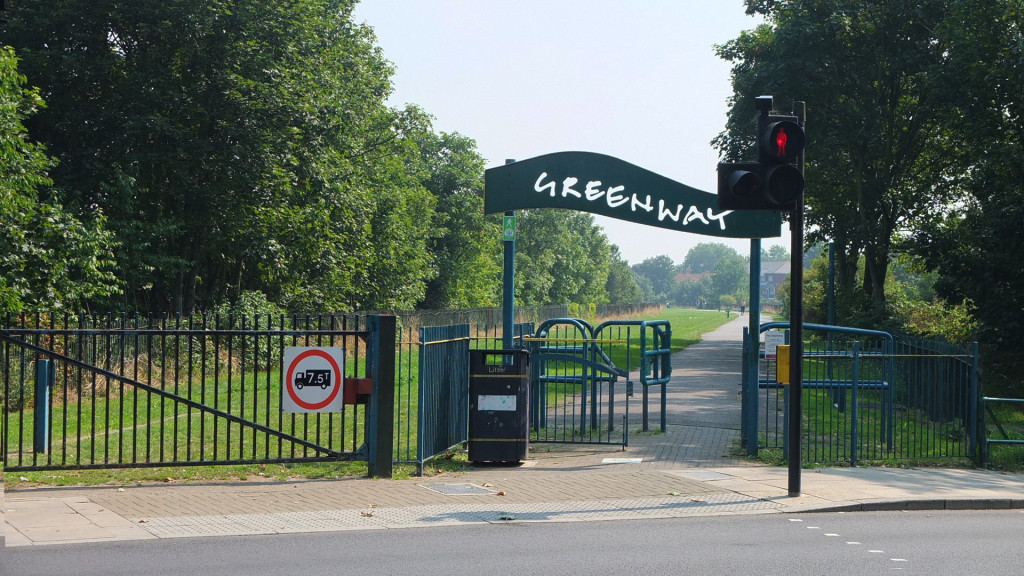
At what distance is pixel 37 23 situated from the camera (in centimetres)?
2592

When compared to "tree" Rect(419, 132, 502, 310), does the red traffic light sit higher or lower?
lower

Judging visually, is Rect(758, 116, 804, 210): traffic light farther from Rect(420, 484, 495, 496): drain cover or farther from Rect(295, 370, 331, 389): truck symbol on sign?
Rect(295, 370, 331, 389): truck symbol on sign

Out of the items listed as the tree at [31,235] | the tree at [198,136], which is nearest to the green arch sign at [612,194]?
the tree at [31,235]

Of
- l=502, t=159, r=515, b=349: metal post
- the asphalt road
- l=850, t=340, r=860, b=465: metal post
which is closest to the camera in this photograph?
the asphalt road

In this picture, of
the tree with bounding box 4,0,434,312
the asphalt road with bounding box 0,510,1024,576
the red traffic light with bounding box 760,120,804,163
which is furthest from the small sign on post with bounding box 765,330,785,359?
the tree with bounding box 4,0,434,312

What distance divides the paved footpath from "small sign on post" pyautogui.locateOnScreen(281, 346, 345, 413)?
0.86 meters

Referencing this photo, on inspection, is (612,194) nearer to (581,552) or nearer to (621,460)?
(621,460)

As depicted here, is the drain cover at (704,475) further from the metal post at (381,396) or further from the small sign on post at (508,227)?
the small sign on post at (508,227)

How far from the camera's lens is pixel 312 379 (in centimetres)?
1060

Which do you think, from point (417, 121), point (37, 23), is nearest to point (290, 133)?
point (37, 23)

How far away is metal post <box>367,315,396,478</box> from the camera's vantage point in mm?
10719

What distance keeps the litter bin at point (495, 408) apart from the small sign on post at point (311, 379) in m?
1.79

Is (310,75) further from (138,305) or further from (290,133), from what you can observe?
(138,305)

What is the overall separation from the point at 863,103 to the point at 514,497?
30366 millimetres
